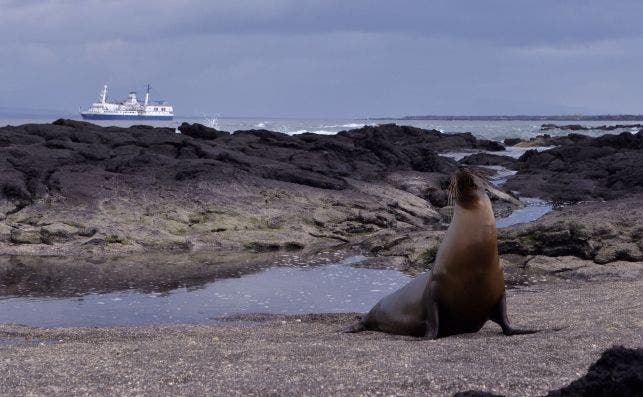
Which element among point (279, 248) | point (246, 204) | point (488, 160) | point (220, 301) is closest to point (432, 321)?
point (220, 301)

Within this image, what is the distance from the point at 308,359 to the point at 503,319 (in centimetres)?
239

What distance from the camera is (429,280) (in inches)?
343

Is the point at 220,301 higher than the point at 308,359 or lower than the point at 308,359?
lower

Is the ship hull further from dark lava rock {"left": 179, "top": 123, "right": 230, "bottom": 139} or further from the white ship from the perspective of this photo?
dark lava rock {"left": 179, "top": 123, "right": 230, "bottom": 139}

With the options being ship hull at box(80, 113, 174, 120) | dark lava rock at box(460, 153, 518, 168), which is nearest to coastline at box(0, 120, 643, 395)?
dark lava rock at box(460, 153, 518, 168)

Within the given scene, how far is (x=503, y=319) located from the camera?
8.48 m

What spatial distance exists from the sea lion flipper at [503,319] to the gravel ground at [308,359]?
14 centimetres

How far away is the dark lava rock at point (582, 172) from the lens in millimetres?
31438

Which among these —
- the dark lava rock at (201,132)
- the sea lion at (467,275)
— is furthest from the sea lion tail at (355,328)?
the dark lava rock at (201,132)

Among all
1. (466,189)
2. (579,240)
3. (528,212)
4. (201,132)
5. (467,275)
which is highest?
(201,132)

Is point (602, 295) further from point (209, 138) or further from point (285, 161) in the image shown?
point (209, 138)

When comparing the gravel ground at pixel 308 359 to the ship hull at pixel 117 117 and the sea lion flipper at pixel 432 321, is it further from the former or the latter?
the ship hull at pixel 117 117

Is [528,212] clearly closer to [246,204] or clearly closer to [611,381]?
[246,204]

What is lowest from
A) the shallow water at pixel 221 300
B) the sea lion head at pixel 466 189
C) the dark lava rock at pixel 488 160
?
the shallow water at pixel 221 300
